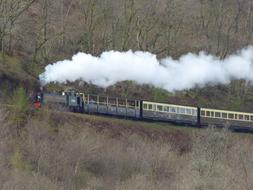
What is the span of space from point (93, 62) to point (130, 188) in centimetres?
2090

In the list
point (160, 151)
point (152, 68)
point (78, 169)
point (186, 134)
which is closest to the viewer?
point (78, 169)

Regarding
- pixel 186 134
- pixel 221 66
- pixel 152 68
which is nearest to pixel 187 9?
pixel 221 66

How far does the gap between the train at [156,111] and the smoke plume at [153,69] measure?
7.56 feet

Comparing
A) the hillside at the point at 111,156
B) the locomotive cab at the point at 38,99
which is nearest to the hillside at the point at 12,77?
the locomotive cab at the point at 38,99

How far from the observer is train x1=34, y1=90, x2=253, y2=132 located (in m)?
56.5

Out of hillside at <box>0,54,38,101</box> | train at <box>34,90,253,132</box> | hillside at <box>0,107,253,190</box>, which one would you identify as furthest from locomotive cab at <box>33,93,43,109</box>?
hillside at <box>0,54,38,101</box>

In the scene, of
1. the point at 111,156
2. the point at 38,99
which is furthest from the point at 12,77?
the point at 111,156

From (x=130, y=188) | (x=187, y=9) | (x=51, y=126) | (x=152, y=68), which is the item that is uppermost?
(x=187, y=9)

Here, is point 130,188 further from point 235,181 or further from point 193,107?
point 193,107

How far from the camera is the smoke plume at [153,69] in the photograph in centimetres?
5778

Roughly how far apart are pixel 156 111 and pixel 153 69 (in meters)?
4.64

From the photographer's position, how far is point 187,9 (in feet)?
Answer: 259

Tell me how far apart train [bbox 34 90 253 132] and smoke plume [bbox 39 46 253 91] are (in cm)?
230

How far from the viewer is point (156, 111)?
5803 cm
